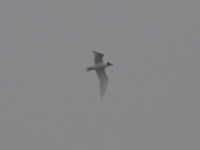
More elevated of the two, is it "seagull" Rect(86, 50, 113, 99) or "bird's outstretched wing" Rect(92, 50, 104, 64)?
"bird's outstretched wing" Rect(92, 50, 104, 64)

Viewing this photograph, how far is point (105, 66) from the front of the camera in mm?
54875

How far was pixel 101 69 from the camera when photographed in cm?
5534

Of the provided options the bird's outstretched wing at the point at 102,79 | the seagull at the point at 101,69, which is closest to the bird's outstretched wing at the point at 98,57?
the seagull at the point at 101,69

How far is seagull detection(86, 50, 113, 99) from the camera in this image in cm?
5409

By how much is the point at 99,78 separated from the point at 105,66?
3.66 feet

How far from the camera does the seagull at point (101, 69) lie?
54.1m

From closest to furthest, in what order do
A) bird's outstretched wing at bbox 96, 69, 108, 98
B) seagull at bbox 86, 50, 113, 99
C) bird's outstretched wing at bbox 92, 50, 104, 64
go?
bird's outstretched wing at bbox 92, 50, 104, 64 → seagull at bbox 86, 50, 113, 99 → bird's outstretched wing at bbox 96, 69, 108, 98

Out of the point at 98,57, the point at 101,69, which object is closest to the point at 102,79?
the point at 101,69

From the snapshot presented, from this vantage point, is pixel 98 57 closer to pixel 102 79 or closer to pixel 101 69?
pixel 101 69

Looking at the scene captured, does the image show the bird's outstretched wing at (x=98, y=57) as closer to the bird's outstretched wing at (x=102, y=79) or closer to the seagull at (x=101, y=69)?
the seagull at (x=101, y=69)

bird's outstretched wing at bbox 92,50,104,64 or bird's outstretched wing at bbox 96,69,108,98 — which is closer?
bird's outstretched wing at bbox 92,50,104,64

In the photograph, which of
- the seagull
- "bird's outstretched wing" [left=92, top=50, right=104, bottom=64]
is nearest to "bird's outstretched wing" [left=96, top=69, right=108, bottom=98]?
the seagull

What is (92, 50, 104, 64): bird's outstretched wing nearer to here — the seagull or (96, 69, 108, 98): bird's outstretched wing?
the seagull

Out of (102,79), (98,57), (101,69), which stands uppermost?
(98,57)
